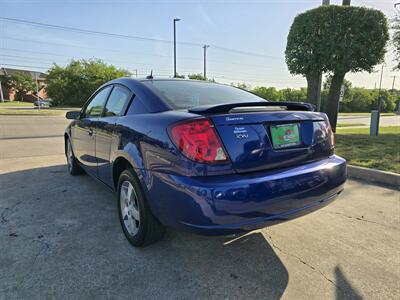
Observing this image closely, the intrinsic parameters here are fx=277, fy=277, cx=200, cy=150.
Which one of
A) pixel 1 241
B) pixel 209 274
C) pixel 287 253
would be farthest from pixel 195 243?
pixel 1 241

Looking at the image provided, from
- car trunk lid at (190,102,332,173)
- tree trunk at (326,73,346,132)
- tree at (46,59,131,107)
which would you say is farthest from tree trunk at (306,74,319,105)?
tree at (46,59,131,107)

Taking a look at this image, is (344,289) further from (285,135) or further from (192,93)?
(192,93)

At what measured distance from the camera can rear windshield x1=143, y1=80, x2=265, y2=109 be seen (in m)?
2.55

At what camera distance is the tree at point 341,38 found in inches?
340

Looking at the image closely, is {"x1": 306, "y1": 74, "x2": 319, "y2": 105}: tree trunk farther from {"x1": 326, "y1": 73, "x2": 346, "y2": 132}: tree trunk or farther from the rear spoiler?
the rear spoiler

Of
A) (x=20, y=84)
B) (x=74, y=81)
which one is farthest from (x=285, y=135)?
(x=20, y=84)

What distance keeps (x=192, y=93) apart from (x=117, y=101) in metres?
0.86

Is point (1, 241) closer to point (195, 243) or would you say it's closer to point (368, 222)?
point (195, 243)

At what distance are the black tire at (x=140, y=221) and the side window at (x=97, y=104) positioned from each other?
1278 millimetres

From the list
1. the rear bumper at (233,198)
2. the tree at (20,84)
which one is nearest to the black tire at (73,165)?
the rear bumper at (233,198)

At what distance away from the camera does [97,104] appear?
3.63 meters

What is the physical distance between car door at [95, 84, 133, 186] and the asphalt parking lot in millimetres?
545

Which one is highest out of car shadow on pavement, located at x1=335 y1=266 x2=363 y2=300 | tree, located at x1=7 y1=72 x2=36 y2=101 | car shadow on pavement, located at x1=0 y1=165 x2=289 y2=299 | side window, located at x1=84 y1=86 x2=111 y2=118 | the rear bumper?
tree, located at x1=7 y1=72 x2=36 y2=101

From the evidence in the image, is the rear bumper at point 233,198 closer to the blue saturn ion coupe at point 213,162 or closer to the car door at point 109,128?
the blue saturn ion coupe at point 213,162
